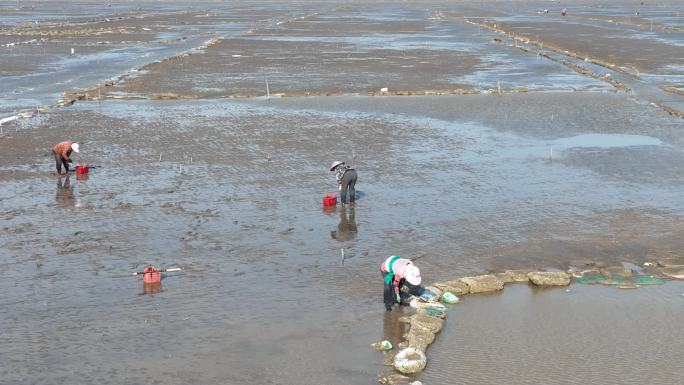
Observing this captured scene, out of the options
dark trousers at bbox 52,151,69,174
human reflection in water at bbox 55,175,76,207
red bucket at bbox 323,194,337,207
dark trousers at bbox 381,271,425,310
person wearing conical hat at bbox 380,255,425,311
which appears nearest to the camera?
person wearing conical hat at bbox 380,255,425,311

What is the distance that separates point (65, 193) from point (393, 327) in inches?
482

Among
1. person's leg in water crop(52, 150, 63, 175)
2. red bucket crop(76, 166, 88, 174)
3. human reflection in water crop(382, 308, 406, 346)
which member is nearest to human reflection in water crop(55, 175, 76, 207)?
person's leg in water crop(52, 150, 63, 175)

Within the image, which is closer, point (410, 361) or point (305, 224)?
point (410, 361)

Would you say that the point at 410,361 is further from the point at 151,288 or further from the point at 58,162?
the point at 58,162

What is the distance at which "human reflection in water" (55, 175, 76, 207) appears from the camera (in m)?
21.1

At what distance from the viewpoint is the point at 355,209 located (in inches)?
800

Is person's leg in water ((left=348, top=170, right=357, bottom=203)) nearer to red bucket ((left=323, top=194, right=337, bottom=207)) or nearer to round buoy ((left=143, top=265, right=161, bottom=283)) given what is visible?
red bucket ((left=323, top=194, right=337, bottom=207))

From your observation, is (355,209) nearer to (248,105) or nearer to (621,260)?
(621,260)

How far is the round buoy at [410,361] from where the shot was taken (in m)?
11.9

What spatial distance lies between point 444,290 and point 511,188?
27.0 ft

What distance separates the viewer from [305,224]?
19.2 meters

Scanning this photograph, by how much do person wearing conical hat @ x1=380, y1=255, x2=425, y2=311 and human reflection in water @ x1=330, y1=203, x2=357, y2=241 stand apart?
390cm

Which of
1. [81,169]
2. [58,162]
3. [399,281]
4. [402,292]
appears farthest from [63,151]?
[399,281]

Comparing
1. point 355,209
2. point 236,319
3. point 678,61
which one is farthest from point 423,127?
point 678,61
